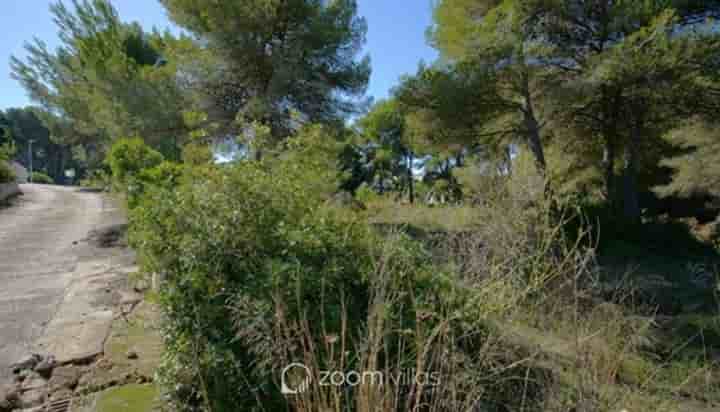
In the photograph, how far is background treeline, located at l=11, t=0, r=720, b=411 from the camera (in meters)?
1.43

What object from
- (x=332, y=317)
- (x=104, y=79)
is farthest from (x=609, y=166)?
(x=104, y=79)

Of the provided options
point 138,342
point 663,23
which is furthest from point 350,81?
point 138,342

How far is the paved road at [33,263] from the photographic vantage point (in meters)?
2.33

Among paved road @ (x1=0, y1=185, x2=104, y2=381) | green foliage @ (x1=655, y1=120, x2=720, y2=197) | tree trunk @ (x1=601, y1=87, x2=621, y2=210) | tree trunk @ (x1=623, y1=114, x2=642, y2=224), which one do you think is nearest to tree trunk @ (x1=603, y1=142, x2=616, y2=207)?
tree trunk @ (x1=601, y1=87, x2=621, y2=210)

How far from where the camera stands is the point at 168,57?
7.58 m

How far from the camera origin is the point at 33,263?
13.3ft

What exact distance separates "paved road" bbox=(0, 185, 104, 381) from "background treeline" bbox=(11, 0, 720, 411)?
3.36 ft

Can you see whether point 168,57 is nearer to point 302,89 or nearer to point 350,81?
point 302,89

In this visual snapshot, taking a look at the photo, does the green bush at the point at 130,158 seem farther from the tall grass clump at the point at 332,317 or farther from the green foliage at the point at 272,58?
the tall grass clump at the point at 332,317

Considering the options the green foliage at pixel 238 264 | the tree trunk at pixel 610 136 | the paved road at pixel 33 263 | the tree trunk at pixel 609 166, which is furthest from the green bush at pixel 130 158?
the tree trunk at pixel 609 166

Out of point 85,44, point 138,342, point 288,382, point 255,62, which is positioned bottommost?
point 138,342

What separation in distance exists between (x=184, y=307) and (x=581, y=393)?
161cm

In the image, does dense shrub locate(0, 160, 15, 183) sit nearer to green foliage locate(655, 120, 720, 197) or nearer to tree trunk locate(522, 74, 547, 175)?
tree trunk locate(522, 74, 547, 175)

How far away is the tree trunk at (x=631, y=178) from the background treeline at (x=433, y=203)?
2.2 inches
